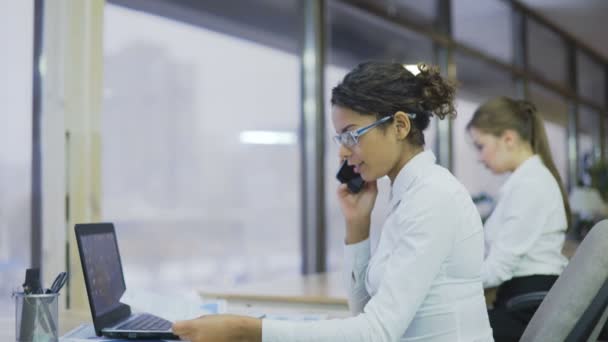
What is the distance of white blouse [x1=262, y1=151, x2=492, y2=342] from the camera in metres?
1.30

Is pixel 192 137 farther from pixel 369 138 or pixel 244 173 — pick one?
pixel 369 138

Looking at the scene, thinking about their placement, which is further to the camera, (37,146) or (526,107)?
(526,107)

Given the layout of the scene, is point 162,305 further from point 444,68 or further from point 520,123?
point 444,68

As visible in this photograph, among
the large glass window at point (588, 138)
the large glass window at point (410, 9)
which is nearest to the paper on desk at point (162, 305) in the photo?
the large glass window at point (410, 9)

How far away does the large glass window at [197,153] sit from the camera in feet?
9.29

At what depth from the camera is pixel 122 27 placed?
2.81 metres

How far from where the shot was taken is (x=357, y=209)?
1859 millimetres

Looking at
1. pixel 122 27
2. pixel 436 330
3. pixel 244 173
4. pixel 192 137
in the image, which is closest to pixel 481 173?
pixel 244 173

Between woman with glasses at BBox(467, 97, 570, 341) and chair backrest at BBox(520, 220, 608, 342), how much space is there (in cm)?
94

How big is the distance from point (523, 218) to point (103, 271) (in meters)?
1.50

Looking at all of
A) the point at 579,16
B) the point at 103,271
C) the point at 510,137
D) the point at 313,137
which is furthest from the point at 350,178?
the point at 579,16

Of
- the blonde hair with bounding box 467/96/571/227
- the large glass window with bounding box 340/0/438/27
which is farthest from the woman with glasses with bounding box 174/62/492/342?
the large glass window with bounding box 340/0/438/27

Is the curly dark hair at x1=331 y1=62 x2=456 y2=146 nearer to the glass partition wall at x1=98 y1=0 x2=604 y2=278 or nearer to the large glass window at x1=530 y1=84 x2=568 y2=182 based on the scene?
the glass partition wall at x1=98 y1=0 x2=604 y2=278

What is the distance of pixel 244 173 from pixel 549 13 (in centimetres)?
465
